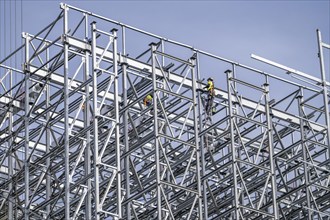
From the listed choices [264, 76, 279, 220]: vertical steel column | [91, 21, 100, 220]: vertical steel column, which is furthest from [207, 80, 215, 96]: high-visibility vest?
[91, 21, 100, 220]: vertical steel column

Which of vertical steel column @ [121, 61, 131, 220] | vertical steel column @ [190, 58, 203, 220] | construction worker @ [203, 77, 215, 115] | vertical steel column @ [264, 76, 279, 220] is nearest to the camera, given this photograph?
vertical steel column @ [121, 61, 131, 220]

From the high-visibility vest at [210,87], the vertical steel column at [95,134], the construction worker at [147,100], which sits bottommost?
the vertical steel column at [95,134]

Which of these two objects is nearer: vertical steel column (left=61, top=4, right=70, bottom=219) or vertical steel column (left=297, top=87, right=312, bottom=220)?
vertical steel column (left=61, top=4, right=70, bottom=219)

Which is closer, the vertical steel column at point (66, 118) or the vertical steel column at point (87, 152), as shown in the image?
the vertical steel column at point (66, 118)

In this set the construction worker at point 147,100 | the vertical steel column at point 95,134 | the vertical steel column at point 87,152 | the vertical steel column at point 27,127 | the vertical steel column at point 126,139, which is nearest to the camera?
the vertical steel column at point 95,134

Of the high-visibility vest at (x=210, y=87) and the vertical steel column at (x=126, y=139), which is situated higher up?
the high-visibility vest at (x=210, y=87)

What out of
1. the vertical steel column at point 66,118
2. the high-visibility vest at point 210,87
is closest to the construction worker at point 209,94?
the high-visibility vest at point 210,87

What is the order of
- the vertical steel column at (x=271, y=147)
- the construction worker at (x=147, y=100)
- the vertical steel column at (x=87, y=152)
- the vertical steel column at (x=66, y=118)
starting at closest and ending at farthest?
the vertical steel column at (x=66, y=118) → the vertical steel column at (x=87, y=152) → the vertical steel column at (x=271, y=147) → the construction worker at (x=147, y=100)

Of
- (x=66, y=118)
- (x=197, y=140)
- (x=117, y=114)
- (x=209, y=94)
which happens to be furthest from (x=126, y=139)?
(x=209, y=94)

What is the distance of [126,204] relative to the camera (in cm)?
4153

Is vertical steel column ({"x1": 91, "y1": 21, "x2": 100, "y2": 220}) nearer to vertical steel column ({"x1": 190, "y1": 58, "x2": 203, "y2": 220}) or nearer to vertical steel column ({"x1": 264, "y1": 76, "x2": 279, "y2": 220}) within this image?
vertical steel column ({"x1": 190, "y1": 58, "x2": 203, "y2": 220})

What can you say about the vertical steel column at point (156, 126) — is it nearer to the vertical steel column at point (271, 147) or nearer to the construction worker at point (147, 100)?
the construction worker at point (147, 100)

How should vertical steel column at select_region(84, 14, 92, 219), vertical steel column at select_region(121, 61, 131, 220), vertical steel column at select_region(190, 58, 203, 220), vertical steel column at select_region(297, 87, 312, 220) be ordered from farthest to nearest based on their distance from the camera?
vertical steel column at select_region(297, 87, 312, 220)
vertical steel column at select_region(190, 58, 203, 220)
vertical steel column at select_region(121, 61, 131, 220)
vertical steel column at select_region(84, 14, 92, 219)

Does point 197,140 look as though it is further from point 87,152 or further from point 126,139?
point 87,152
